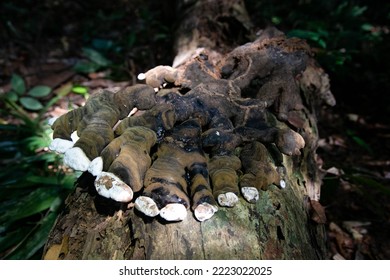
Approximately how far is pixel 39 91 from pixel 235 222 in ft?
9.45

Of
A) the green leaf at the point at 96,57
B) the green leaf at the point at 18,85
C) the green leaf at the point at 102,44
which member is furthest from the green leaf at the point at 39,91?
the green leaf at the point at 102,44

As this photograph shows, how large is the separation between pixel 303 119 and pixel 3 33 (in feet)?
13.3

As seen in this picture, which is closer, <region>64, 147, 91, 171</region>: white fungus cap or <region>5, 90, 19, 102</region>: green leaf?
<region>64, 147, 91, 171</region>: white fungus cap

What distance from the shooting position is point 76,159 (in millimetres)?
1068

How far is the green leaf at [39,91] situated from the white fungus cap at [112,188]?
9.00ft

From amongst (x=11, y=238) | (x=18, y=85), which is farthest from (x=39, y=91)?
(x=11, y=238)

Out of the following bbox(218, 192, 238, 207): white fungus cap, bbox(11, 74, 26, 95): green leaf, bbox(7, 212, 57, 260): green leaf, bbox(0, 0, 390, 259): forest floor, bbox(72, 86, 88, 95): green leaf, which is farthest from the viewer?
bbox(72, 86, 88, 95): green leaf

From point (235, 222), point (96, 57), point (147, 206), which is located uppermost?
point (147, 206)

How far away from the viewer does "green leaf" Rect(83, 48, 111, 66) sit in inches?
154

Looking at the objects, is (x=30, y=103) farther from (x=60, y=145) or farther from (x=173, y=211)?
(x=173, y=211)

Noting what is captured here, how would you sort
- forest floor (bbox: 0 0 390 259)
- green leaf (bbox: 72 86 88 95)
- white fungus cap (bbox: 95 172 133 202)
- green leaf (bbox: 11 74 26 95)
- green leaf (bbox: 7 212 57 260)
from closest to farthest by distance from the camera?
white fungus cap (bbox: 95 172 133 202) → green leaf (bbox: 7 212 57 260) → forest floor (bbox: 0 0 390 259) → green leaf (bbox: 11 74 26 95) → green leaf (bbox: 72 86 88 95)

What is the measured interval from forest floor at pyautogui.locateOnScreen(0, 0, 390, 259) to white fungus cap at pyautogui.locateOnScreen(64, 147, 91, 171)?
1.69 metres

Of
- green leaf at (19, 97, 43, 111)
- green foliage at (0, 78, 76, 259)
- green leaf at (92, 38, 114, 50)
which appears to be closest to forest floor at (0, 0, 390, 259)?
green leaf at (92, 38, 114, 50)

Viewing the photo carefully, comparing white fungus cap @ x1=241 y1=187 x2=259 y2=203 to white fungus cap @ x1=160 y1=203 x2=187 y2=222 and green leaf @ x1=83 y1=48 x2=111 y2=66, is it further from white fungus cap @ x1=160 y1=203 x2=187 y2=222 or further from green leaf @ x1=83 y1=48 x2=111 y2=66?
green leaf @ x1=83 y1=48 x2=111 y2=66
